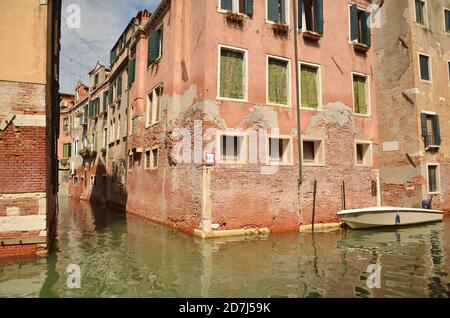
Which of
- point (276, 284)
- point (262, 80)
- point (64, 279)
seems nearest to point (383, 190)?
point (262, 80)

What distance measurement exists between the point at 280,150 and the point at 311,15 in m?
5.49

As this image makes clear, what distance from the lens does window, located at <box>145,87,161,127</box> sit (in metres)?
13.9

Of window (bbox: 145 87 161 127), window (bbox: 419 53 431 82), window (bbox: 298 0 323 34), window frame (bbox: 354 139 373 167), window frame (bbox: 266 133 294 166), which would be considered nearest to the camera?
window frame (bbox: 266 133 294 166)

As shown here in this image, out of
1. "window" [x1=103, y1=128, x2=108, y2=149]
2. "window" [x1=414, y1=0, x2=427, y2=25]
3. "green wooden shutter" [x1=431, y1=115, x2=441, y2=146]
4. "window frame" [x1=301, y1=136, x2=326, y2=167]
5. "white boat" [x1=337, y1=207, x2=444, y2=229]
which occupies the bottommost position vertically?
"white boat" [x1=337, y1=207, x2=444, y2=229]

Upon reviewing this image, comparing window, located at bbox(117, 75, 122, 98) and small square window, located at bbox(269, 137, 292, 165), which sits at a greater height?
window, located at bbox(117, 75, 122, 98)

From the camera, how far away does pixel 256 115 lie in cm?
1095

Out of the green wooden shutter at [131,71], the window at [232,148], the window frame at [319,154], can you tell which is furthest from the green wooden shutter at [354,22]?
the green wooden shutter at [131,71]

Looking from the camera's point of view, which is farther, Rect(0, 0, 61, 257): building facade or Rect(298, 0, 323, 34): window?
Rect(298, 0, 323, 34): window

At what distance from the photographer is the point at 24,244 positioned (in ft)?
23.5

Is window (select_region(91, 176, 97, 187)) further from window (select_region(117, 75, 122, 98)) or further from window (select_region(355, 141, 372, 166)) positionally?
window (select_region(355, 141, 372, 166))

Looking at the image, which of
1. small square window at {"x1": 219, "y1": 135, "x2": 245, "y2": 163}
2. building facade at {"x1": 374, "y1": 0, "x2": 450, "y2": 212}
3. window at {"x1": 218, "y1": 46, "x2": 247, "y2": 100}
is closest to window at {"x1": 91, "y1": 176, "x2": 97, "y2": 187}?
small square window at {"x1": 219, "y1": 135, "x2": 245, "y2": 163}

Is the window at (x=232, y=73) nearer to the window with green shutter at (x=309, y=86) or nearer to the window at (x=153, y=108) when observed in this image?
the window with green shutter at (x=309, y=86)

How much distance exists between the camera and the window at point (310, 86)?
474 inches

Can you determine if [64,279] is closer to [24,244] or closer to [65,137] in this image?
[24,244]
